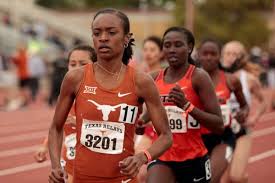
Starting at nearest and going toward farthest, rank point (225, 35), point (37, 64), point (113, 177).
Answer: point (113, 177) < point (37, 64) < point (225, 35)

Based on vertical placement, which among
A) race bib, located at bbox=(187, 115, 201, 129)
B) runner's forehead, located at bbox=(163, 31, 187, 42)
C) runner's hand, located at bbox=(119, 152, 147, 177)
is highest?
runner's forehead, located at bbox=(163, 31, 187, 42)

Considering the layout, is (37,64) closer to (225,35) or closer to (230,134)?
(230,134)

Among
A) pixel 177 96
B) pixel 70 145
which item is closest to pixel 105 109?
pixel 177 96

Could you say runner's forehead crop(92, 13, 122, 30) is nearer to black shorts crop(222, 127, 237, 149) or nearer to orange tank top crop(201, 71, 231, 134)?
orange tank top crop(201, 71, 231, 134)

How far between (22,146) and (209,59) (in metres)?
7.12

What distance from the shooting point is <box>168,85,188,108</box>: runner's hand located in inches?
229

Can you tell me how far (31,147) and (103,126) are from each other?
953cm

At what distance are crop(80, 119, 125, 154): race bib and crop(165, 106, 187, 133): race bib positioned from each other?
5.30 ft

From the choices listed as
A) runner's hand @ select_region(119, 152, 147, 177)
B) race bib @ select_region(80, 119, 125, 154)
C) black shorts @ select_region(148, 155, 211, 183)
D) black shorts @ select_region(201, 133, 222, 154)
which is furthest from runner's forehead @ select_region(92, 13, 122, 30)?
black shorts @ select_region(201, 133, 222, 154)

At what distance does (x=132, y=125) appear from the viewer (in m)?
4.78

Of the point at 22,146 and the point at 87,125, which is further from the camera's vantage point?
the point at 22,146

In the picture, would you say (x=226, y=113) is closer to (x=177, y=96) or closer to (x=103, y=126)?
(x=177, y=96)

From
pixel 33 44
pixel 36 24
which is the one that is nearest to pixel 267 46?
pixel 36 24

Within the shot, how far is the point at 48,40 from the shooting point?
1383 inches
